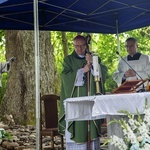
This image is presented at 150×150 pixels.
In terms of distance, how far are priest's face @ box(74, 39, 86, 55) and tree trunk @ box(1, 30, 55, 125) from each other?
12.6 feet

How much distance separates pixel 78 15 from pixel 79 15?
0.7 inches

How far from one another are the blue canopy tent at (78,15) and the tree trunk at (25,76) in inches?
81.7

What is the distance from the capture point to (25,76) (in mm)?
9016

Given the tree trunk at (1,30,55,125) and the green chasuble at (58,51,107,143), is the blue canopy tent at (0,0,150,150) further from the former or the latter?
the tree trunk at (1,30,55,125)

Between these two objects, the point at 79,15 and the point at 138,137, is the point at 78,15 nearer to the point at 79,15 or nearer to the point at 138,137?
the point at 79,15

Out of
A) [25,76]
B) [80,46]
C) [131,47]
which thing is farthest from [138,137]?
[25,76]

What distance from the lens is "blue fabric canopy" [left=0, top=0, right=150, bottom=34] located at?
20.1ft

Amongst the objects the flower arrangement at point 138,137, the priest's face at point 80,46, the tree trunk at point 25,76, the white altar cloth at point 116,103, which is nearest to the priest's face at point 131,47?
the priest's face at point 80,46

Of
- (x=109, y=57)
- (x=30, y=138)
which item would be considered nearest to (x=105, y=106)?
(x=30, y=138)

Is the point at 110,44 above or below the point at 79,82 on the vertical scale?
above

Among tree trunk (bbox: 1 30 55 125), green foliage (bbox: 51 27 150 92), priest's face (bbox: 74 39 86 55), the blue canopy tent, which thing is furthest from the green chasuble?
green foliage (bbox: 51 27 150 92)

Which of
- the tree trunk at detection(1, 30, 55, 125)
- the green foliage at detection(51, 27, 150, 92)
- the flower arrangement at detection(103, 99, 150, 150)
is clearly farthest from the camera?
the green foliage at detection(51, 27, 150, 92)

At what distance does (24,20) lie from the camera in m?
6.64

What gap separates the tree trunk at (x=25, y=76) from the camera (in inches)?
352
